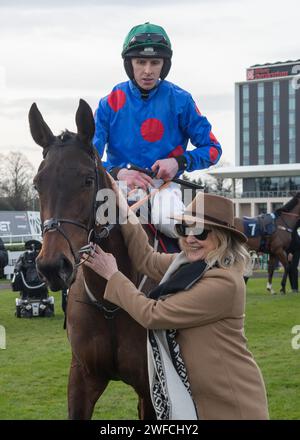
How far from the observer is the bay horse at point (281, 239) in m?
15.4

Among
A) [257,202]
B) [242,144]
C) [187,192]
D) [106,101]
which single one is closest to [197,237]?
[187,192]

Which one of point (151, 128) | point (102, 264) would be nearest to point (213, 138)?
point (151, 128)

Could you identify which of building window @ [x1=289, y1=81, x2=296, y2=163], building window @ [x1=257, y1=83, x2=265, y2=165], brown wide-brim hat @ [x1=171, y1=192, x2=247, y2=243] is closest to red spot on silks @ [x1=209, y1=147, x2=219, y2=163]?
brown wide-brim hat @ [x1=171, y1=192, x2=247, y2=243]

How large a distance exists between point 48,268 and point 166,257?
100 cm

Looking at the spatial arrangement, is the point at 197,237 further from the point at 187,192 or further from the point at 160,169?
the point at 187,192

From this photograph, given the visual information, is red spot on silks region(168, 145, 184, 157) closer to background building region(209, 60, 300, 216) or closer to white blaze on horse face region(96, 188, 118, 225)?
white blaze on horse face region(96, 188, 118, 225)

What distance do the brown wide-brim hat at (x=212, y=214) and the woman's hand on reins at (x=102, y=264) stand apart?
406 millimetres

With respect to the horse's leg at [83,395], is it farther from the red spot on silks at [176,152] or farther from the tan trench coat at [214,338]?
the red spot on silks at [176,152]

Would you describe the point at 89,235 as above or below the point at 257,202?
above

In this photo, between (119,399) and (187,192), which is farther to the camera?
(119,399)

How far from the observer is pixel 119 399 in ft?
20.8

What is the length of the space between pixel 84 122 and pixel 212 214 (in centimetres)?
75

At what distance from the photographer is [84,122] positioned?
3018 mm

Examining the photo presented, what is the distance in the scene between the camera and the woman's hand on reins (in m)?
3.11
